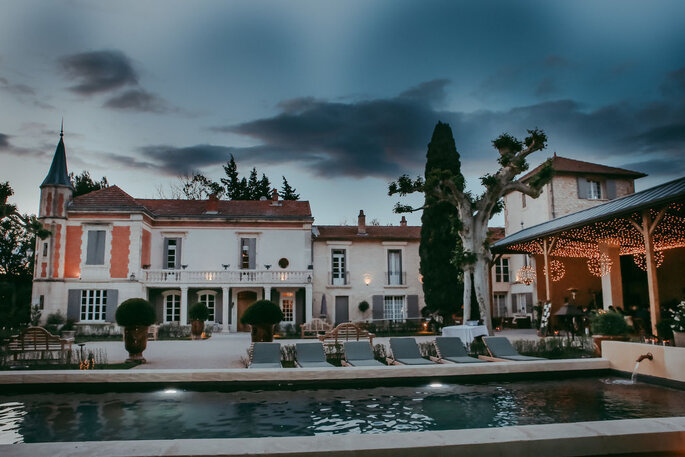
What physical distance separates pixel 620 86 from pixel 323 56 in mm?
10637

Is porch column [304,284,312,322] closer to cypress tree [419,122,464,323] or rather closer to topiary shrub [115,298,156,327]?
cypress tree [419,122,464,323]

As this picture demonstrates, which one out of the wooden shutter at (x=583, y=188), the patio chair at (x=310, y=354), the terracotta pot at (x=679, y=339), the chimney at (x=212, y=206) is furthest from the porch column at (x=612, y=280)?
the chimney at (x=212, y=206)

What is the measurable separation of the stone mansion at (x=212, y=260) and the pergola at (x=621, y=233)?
27.0 ft

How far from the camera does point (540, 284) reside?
22188 mm

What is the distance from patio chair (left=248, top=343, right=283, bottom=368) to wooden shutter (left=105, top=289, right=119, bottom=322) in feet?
49.7

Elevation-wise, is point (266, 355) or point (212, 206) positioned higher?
point (212, 206)

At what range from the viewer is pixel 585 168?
24.6 m

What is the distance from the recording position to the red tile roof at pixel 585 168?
24.0 metres

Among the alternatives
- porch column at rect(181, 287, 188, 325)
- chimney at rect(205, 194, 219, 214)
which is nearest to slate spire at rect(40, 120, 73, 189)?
chimney at rect(205, 194, 219, 214)

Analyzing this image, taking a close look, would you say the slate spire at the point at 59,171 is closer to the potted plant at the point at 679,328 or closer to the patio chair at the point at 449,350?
the patio chair at the point at 449,350

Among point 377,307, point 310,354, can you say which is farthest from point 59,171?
point 310,354

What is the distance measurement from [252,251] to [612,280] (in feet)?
53.2

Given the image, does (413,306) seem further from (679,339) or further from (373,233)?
(679,339)

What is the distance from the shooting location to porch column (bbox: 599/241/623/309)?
54.1ft
